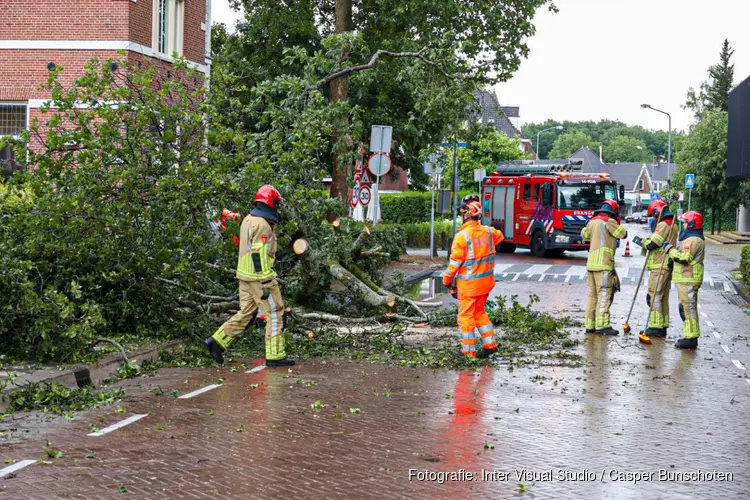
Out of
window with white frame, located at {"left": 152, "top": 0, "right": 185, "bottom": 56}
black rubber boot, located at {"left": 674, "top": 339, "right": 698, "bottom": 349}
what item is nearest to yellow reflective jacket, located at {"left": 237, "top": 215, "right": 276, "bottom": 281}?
black rubber boot, located at {"left": 674, "top": 339, "right": 698, "bottom": 349}

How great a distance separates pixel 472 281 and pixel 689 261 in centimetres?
345

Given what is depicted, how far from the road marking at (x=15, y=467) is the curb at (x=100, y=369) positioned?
1.93 metres

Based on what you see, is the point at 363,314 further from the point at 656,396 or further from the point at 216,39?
the point at 216,39

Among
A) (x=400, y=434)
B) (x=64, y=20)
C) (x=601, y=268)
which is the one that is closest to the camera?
(x=400, y=434)

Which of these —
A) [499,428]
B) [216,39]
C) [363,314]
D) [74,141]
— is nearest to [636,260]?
[216,39]

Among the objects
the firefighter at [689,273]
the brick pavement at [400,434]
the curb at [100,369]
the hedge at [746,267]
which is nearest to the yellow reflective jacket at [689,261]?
the firefighter at [689,273]

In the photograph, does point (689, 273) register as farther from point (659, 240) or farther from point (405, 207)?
point (405, 207)

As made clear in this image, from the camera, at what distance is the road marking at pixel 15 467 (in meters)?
6.55

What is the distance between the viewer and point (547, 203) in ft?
114

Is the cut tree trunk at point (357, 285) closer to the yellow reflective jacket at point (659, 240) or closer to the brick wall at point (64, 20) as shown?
the yellow reflective jacket at point (659, 240)

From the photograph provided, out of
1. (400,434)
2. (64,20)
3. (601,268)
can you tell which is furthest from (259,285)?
(64,20)

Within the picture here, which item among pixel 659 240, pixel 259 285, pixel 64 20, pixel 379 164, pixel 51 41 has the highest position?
pixel 64 20

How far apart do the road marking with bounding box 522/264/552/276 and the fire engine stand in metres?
3.12

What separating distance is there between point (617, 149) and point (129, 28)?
511 feet
